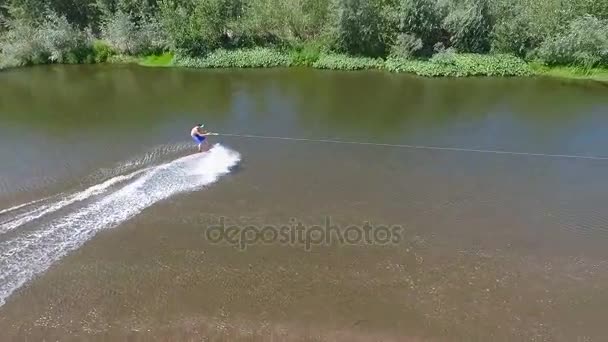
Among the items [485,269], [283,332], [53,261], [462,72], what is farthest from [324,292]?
[462,72]

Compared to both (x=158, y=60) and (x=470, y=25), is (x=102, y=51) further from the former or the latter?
(x=470, y=25)

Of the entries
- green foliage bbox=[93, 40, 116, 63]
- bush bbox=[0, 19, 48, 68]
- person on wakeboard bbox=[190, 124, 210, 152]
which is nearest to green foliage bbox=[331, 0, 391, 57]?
green foliage bbox=[93, 40, 116, 63]

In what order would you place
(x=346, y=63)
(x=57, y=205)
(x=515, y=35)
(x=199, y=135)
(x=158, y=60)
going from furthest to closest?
(x=158, y=60) < (x=346, y=63) < (x=515, y=35) < (x=199, y=135) < (x=57, y=205)

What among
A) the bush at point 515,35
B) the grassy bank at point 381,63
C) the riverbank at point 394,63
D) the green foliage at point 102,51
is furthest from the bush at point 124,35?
the bush at point 515,35

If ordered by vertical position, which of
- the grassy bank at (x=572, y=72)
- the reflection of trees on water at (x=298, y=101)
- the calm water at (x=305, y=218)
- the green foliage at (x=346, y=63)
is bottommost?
the calm water at (x=305, y=218)

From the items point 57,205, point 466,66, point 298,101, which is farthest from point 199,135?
point 466,66

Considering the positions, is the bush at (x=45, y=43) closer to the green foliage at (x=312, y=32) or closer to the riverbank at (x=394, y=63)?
the green foliage at (x=312, y=32)
